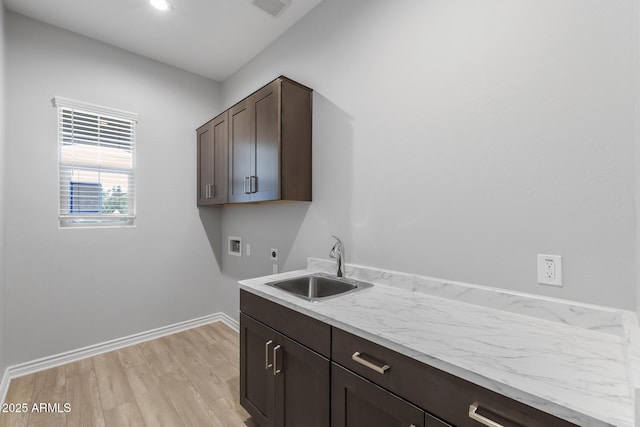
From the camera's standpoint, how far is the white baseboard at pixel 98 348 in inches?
86.5

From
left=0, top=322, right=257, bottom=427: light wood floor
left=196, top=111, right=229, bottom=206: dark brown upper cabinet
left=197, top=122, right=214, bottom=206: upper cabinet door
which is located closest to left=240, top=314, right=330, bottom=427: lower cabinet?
left=0, top=322, right=257, bottom=427: light wood floor

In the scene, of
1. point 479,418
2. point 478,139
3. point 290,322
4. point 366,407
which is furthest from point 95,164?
point 479,418

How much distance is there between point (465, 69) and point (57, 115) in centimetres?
306

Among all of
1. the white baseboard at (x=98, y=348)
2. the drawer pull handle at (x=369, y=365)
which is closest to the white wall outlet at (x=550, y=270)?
the drawer pull handle at (x=369, y=365)

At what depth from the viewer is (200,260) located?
128 inches

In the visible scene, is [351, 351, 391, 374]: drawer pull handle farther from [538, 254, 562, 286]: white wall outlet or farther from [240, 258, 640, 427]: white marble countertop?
[538, 254, 562, 286]: white wall outlet

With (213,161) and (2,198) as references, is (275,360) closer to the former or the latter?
(213,161)

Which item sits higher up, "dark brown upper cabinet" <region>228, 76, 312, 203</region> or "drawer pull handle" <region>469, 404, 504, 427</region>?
"dark brown upper cabinet" <region>228, 76, 312, 203</region>

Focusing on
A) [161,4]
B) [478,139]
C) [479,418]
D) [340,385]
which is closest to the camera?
[479,418]

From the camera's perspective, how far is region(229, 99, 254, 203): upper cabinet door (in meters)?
2.28

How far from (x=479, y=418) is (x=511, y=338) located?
1.16 ft

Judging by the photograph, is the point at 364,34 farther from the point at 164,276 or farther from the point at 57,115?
the point at 164,276

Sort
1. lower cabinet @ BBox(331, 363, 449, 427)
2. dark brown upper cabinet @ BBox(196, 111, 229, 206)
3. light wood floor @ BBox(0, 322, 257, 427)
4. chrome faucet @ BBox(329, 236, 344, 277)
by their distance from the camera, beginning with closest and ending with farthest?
lower cabinet @ BBox(331, 363, 449, 427) < light wood floor @ BBox(0, 322, 257, 427) < chrome faucet @ BBox(329, 236, 344, 277) < dark brown upper cabinet @ BBox(196, 111, 229, 206)

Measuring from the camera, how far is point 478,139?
1.36 m
